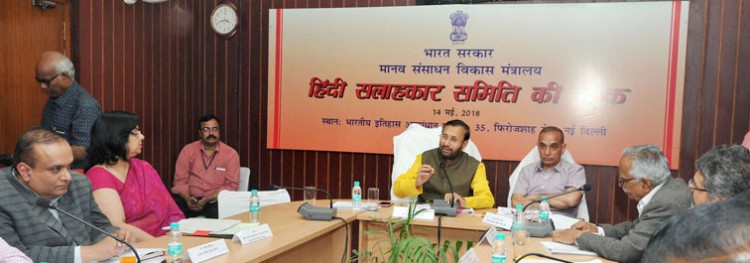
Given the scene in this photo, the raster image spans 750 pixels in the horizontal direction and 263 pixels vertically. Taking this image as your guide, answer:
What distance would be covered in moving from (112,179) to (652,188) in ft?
8.32

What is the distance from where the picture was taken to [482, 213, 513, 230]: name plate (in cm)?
333

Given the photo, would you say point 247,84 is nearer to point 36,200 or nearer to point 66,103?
point 66,103

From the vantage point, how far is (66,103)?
384cm

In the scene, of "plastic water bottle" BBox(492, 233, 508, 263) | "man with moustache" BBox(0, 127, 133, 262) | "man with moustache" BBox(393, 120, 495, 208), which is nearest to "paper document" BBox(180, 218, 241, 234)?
"man with moustache" BBox(0, 127, 133, 262)

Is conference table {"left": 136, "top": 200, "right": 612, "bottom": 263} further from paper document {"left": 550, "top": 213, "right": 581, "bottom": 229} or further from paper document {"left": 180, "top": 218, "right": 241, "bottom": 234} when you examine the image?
paper document {"left": 550, "top": 213, "right": 581, "bottom": 229}

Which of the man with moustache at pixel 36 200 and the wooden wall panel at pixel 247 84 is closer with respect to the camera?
the man with moustache at pixel 36 200

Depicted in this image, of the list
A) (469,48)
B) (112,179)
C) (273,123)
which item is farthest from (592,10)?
(112,179)

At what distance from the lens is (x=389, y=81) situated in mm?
5387

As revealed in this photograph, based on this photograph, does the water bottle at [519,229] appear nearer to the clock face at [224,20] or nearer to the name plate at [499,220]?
the name plate at [499,220]

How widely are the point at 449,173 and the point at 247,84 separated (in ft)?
7.76

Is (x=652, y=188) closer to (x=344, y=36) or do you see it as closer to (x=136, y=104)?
(x=344, y=36)

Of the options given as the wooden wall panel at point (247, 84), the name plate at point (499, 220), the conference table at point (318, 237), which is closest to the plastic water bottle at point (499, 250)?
the conference table at point (318, 237)

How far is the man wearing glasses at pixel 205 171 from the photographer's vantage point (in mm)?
5242

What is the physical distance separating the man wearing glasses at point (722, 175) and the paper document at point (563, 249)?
0.50 meters
